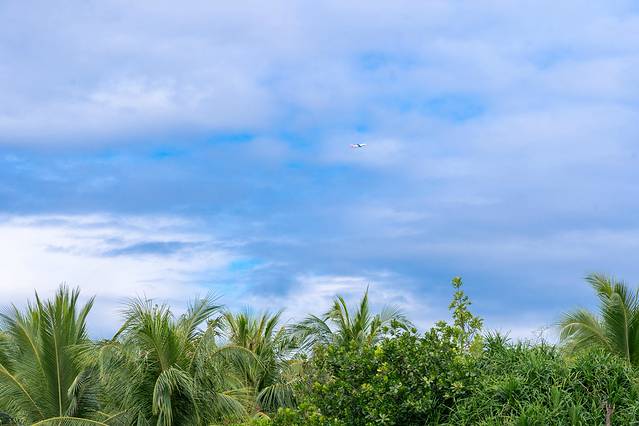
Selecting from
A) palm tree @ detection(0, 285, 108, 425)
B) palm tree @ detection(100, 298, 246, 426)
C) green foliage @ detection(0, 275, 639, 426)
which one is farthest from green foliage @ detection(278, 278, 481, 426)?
palm tree @ detection(0, 285, 108, 425)

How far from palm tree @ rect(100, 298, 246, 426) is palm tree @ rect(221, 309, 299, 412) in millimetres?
3568

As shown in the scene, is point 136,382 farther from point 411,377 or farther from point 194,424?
point 411,377

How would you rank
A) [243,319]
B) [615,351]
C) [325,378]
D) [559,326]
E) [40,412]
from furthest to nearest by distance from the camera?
[243,319] → [559,326] → [615,351] → [40,412] → [325,378]

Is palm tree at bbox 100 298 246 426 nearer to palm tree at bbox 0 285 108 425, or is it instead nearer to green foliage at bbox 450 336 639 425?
palm tree at bbox 0 285 108 425

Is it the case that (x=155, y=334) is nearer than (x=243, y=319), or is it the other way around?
(x=155, y=334)

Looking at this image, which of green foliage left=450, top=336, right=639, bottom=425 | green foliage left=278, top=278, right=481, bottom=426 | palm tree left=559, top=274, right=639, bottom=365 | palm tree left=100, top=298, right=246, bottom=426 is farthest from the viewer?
palm tree left=559, top=274, right=639, bottom=365

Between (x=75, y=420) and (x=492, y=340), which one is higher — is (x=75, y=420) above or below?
below

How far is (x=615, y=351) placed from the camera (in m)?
23.9

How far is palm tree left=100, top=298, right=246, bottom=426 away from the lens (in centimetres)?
1969

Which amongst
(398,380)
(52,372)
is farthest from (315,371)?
(52,372)

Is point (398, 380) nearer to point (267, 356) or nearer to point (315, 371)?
point (315, 371)

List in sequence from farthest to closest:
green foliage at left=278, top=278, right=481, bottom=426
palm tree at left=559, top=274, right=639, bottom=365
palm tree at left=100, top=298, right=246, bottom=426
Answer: palm tree at left=559, top=274, right=639, bottom=365, palm tree at left=100, top=298, right=246, bottom=426, green foliage at left=278, top=278, right=481, bottom=426

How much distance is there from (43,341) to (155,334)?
4.18m

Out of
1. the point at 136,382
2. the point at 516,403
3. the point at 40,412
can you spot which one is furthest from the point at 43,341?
the point at 516,403
